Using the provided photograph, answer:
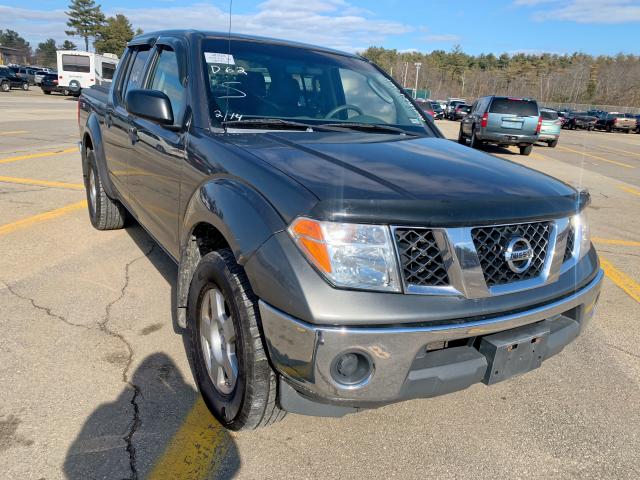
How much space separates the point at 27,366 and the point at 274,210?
1830 mm

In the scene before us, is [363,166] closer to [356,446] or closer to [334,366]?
→ [334,366]

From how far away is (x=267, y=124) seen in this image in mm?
2801

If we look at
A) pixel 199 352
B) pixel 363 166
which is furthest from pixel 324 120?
pixel 199 352

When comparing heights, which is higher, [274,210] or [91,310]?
[274,210]

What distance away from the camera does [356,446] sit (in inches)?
91.7

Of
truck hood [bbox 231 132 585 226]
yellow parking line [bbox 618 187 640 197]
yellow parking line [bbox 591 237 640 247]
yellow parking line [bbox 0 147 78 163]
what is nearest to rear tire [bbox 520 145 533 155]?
yellow parking line [bbox 618 187 640 197]

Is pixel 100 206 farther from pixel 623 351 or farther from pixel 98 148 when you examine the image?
pixel 623 351

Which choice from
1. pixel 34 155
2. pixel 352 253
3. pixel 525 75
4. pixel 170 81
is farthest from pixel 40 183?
pixel 525 75

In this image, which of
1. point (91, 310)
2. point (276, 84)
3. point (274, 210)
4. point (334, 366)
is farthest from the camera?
point (91, 310)

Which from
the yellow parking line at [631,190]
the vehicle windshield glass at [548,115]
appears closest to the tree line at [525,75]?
the vehicle windshield glass at [548,115]

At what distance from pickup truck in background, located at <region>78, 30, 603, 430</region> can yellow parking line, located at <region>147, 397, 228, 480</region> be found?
5.9 inches

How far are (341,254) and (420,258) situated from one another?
30 centimetres

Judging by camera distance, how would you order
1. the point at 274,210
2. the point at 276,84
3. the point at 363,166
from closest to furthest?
the point at 274,210 < the point at 363,166 < the point at 276,84

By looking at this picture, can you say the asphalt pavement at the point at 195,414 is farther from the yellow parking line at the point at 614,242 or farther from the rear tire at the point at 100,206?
the yellow parking line at the point at 614,242
